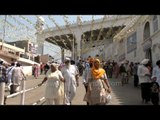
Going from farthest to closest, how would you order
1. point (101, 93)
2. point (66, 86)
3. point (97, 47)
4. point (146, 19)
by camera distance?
point (97, 47) < point (146, 19) < point (66, 86) < point (101, 93)

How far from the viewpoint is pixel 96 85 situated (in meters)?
6.59

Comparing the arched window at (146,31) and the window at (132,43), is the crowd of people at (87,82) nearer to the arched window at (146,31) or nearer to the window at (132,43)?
the arched window at (146,31)

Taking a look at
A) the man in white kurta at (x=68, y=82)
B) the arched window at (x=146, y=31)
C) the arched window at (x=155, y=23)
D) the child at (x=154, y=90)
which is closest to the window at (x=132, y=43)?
the arched window at (x=146, y=31)

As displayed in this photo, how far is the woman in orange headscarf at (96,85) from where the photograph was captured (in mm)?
6543

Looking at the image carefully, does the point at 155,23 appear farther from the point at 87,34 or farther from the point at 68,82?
the point at 87,34

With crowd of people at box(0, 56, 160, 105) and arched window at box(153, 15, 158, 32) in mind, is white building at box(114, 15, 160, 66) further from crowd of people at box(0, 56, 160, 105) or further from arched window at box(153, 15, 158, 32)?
crowd of people at box(0, 56, 160, 105)

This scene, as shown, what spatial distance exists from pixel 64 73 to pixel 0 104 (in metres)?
2.47

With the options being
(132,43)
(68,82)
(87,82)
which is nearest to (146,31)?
(132,43)

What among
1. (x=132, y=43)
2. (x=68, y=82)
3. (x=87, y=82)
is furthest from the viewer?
(x=132, y=43)

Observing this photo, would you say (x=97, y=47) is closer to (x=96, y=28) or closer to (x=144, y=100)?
(x=96, y=28)

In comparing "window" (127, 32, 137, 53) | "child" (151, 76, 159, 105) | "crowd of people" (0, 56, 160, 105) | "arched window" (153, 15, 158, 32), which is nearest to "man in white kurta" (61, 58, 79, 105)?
"crowd of people" (0, 56, 160, 105)

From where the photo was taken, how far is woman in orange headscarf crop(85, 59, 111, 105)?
21.5 ft

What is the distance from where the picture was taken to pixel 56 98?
Result: 7379 mm
